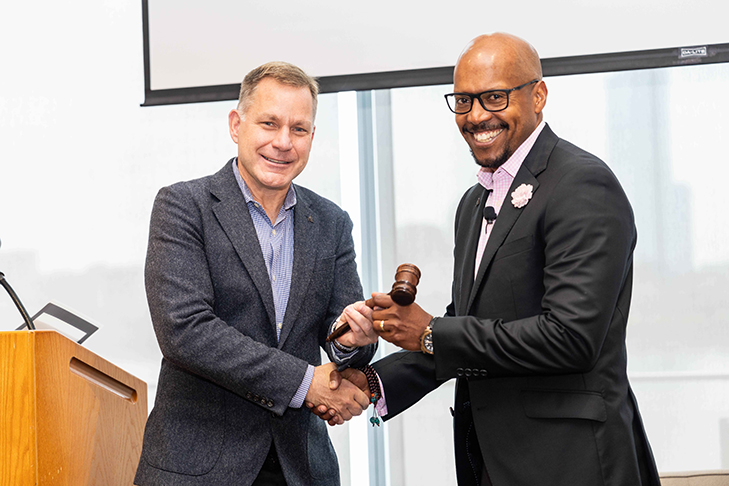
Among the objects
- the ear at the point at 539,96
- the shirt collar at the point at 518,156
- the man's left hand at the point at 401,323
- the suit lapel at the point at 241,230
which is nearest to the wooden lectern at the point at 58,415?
the suit lapel at the point at 241,230

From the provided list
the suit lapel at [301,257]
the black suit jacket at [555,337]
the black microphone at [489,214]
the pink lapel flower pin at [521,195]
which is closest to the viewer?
the black suit jacket at [555,337]

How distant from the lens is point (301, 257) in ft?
6.83

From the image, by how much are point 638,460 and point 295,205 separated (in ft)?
4.16

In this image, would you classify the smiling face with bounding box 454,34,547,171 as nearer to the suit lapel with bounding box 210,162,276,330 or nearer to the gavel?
the gavel

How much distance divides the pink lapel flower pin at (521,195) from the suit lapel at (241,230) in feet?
2.48

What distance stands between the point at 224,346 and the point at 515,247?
85 centimetres

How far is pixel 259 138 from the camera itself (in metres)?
2.13

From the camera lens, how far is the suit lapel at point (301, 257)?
6.57ft

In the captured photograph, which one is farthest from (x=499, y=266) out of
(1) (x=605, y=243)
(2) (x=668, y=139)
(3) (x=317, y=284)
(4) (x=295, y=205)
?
(2) (x=668, y=139)

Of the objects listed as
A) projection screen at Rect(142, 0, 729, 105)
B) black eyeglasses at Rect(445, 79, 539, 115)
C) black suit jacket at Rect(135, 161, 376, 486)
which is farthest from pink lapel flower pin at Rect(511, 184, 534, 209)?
projection screen at Rect(142, 0, 729, 105)

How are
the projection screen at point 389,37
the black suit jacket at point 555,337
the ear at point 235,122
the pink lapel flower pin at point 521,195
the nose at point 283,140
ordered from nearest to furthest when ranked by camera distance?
the black suit jacket at point 555,337 < the pink lapel flower pin at point 521,195 < the nose at point 283,140 < the ear at point 235,122 < the projection screen at point 389,37

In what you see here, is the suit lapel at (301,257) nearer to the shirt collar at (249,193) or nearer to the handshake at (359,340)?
the shirt collar at (249,193)

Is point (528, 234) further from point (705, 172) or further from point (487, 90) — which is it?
point (705, 172)

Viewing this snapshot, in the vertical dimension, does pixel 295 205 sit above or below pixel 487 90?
below
